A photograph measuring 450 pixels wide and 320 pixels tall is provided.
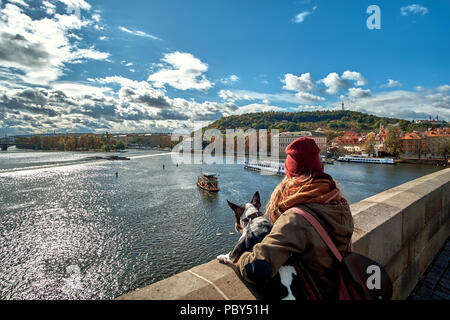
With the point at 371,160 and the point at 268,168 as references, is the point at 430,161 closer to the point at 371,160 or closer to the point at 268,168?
the point at 371,160

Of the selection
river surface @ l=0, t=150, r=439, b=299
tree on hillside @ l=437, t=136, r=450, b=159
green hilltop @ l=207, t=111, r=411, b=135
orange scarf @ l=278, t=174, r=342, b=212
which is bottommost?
river surface @ l=0, t=150, r=439, b=299

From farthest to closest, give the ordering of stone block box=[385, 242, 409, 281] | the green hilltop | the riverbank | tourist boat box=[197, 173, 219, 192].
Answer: the green hilltop
the riverbank
tourist boat box=[197, 173, 219, 192]
stone block box=[385, 242, 409, 281]

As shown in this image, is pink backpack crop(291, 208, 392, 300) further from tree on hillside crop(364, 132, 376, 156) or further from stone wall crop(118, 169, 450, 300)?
tree on hillside crop(364, 132, 376, 156)

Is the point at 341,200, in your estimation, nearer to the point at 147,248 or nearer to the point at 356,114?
the point at 147,248

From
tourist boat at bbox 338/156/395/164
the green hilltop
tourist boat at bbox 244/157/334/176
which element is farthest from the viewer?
the green hilltop

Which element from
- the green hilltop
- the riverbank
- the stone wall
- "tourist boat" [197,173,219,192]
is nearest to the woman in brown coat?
the stone wall

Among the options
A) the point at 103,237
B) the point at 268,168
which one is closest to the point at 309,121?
the point at 268,168

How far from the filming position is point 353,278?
46.3 inches

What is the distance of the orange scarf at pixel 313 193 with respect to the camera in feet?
4.13

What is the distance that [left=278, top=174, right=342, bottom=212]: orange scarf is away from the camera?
1.26m

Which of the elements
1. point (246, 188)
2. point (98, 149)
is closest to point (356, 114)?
point (98, 149)

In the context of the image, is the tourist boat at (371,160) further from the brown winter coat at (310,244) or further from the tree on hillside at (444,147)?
the brown winter coat at (310,244)

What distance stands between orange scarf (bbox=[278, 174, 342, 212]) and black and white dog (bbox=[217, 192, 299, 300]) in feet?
0.53

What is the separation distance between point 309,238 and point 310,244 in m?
0.03
